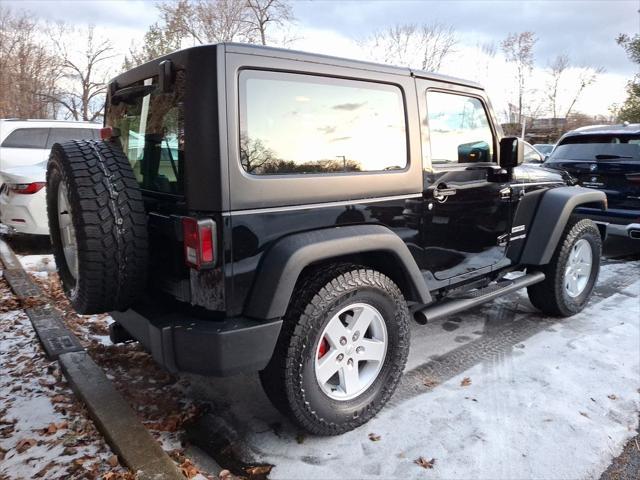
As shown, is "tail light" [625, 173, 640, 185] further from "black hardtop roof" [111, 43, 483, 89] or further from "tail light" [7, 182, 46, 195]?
"tail light" [7, 182, 46, 195]

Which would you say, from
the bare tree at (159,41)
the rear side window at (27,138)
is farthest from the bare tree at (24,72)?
the rear side window at (27,138)

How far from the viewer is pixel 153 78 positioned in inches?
100

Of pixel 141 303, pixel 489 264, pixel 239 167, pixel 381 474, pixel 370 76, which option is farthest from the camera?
pixel 489 264

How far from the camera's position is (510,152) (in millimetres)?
3506

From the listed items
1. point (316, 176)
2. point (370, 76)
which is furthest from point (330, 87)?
point (316, 176)

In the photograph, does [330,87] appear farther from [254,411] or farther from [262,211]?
[254,411]

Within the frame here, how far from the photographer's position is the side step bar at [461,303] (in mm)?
3127

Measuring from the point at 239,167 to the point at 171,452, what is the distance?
1.49 metres

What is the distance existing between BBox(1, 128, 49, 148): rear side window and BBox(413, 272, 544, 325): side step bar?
24.3 feet

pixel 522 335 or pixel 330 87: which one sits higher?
pixel 330 87

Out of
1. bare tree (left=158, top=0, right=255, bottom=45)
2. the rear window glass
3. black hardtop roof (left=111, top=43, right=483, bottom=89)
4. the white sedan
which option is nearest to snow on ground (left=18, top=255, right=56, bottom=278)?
the white sedan

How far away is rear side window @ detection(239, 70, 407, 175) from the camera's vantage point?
2.26 metres

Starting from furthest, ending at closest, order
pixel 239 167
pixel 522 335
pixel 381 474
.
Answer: pixel 522 335
pixel 381 474
pixel 239 167

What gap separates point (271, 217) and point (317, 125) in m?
0.58
